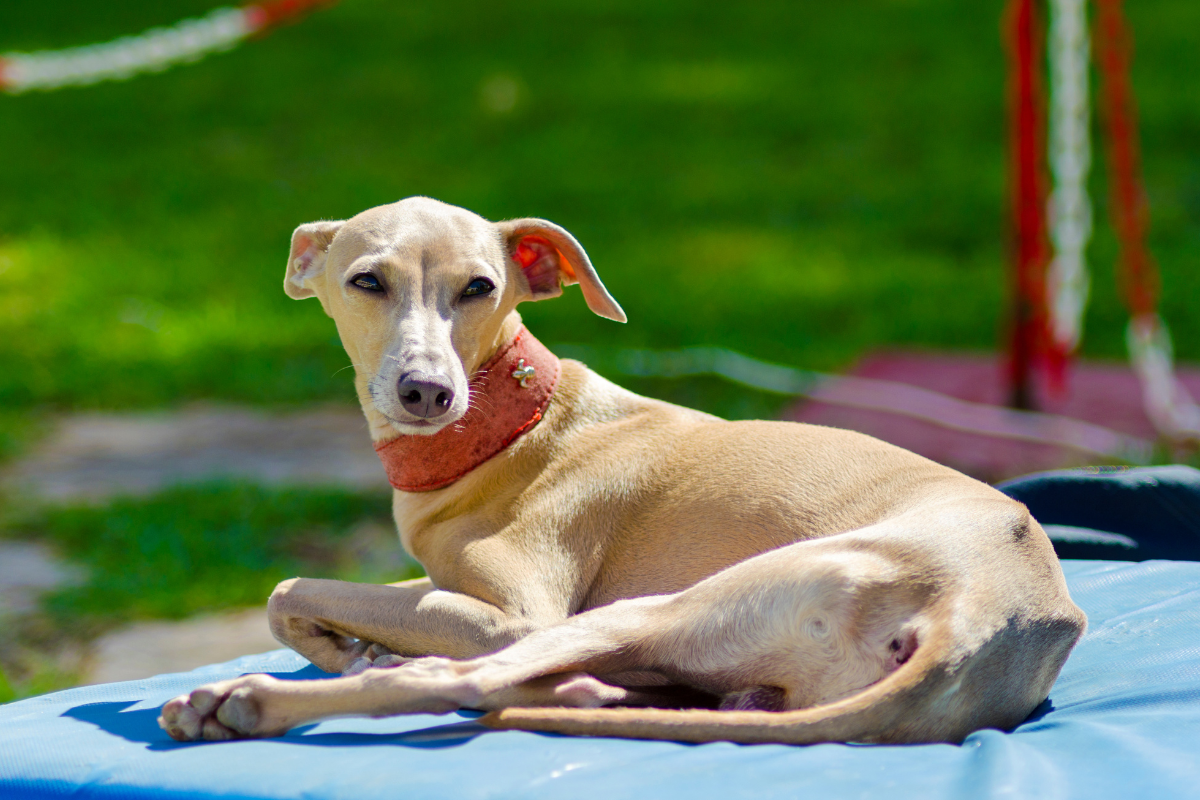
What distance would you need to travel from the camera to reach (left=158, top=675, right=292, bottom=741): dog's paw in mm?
2098

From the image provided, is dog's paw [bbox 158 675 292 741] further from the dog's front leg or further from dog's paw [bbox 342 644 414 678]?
the dog's front leg

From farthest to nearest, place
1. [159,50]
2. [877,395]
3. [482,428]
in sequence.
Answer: [159,50], [877,395], [482,428]

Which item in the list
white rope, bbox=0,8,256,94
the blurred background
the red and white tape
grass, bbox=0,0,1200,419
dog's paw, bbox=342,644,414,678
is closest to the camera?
dog's paw, bbox=342,644,414,678

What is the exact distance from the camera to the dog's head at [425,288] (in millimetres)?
2350

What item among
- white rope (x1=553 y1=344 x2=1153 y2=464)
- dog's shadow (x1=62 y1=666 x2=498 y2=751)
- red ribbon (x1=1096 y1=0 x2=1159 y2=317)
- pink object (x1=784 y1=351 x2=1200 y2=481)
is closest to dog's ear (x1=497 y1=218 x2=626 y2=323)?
dog's shadow (x1=62 y1=666 x2=498 y2=751)

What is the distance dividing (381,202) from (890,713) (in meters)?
7.43

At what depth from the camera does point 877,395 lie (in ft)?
19.0

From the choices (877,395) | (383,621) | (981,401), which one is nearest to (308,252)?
(383,621)

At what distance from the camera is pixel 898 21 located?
13266mm

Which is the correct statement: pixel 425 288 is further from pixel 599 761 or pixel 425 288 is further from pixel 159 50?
pixel 159 50

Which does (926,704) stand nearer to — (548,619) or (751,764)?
(751,764)

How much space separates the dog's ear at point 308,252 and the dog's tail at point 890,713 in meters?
1.14

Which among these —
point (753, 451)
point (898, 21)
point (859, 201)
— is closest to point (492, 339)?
point (753, 451)

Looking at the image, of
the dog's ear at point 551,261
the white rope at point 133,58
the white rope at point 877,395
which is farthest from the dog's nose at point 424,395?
the white rope at point 133,58
